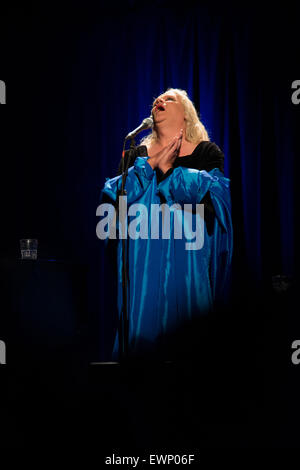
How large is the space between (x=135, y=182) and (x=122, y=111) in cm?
86

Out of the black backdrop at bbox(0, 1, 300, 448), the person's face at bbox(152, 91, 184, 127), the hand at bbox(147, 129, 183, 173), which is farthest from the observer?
the black backdrop at bbox(0, 1, 300, 448)

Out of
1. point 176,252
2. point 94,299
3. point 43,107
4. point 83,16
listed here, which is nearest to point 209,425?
point 176,252

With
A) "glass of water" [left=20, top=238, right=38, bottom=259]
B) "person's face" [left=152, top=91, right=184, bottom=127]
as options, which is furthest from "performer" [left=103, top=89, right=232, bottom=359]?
"glass of water" [left=20, top=238, right=38, bottom=259]

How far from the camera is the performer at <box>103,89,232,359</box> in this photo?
157 centimetres

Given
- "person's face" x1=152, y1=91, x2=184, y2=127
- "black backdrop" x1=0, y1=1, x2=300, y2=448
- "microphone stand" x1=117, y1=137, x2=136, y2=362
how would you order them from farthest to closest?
"black backdrop" x1=0, y1=1, x2=300, y2=448
"person's face" x1=152, y1=91, x2=184, y2=127
"microphone stand" x1=117, y1=137, x2=136, y2=362

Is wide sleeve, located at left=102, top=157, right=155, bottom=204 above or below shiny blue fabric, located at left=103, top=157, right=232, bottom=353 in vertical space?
above

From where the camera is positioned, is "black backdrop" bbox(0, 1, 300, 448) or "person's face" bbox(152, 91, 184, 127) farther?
"black backdrop" bbox(0, 1, 300, 448)

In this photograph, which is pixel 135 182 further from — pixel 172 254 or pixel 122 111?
pixel 122 111

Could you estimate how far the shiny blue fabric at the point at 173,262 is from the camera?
158 centimetres

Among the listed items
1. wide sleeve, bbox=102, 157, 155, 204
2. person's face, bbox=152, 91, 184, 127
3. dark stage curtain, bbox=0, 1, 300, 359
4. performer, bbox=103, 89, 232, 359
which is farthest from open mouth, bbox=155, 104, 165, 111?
dark stage curtain, bbox=0, 1, 300, 359

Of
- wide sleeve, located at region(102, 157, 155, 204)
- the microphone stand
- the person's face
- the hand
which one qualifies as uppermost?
the person's face

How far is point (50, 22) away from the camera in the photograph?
244cm

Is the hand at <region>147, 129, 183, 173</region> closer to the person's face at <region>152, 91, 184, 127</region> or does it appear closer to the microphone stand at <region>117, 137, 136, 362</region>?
the microphone stand at <region>117, 137, 136, 362</region>
